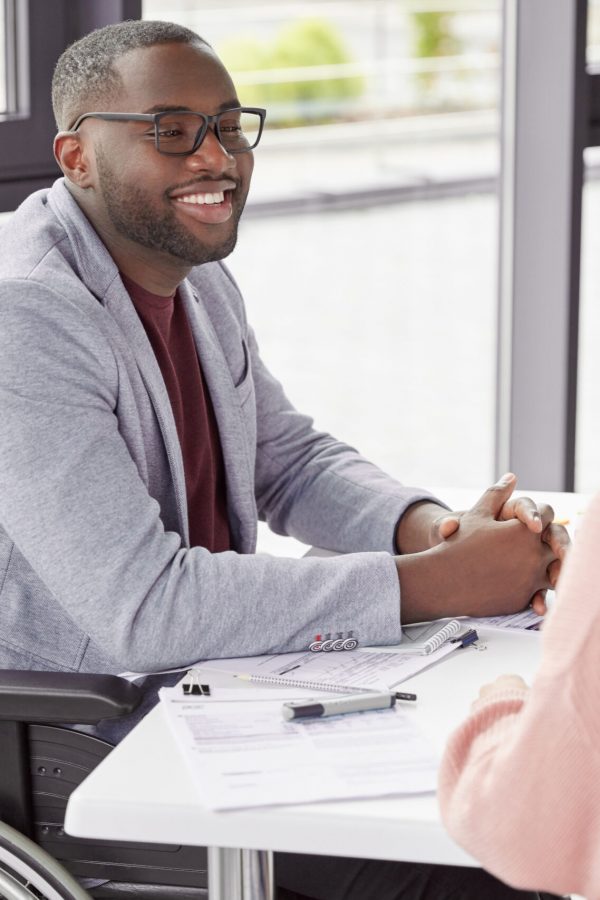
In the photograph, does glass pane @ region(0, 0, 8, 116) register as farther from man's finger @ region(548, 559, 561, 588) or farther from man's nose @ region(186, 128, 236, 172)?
man's finger @ region(548, 559, 561, 588)

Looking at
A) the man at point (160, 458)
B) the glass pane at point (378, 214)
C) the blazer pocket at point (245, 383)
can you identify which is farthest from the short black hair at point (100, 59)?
the glass pane at point (378, 214)

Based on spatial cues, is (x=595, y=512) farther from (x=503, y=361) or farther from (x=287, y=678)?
(x=503, y=361)

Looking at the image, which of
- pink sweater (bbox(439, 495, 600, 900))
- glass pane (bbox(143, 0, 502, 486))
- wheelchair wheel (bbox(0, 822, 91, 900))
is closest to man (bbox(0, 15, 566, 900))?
wheelchair wheel (bbox(0, 822, 91, 900))

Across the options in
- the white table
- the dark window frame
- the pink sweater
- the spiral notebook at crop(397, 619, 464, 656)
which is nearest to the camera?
the pink sweater

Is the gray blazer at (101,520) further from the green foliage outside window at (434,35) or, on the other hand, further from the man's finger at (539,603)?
the green foliage outside window at (434,35)

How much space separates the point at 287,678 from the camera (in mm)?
1388

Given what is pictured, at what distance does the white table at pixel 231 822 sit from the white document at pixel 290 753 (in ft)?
0.05

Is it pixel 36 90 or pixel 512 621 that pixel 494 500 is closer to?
pixel 512 621

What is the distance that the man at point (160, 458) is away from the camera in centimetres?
145

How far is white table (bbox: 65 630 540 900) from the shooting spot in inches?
41.9

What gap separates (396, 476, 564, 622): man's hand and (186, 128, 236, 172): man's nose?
589 millimetres

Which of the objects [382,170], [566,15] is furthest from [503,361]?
[382,170]

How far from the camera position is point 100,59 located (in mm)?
1719

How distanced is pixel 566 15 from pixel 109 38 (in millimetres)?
1815
